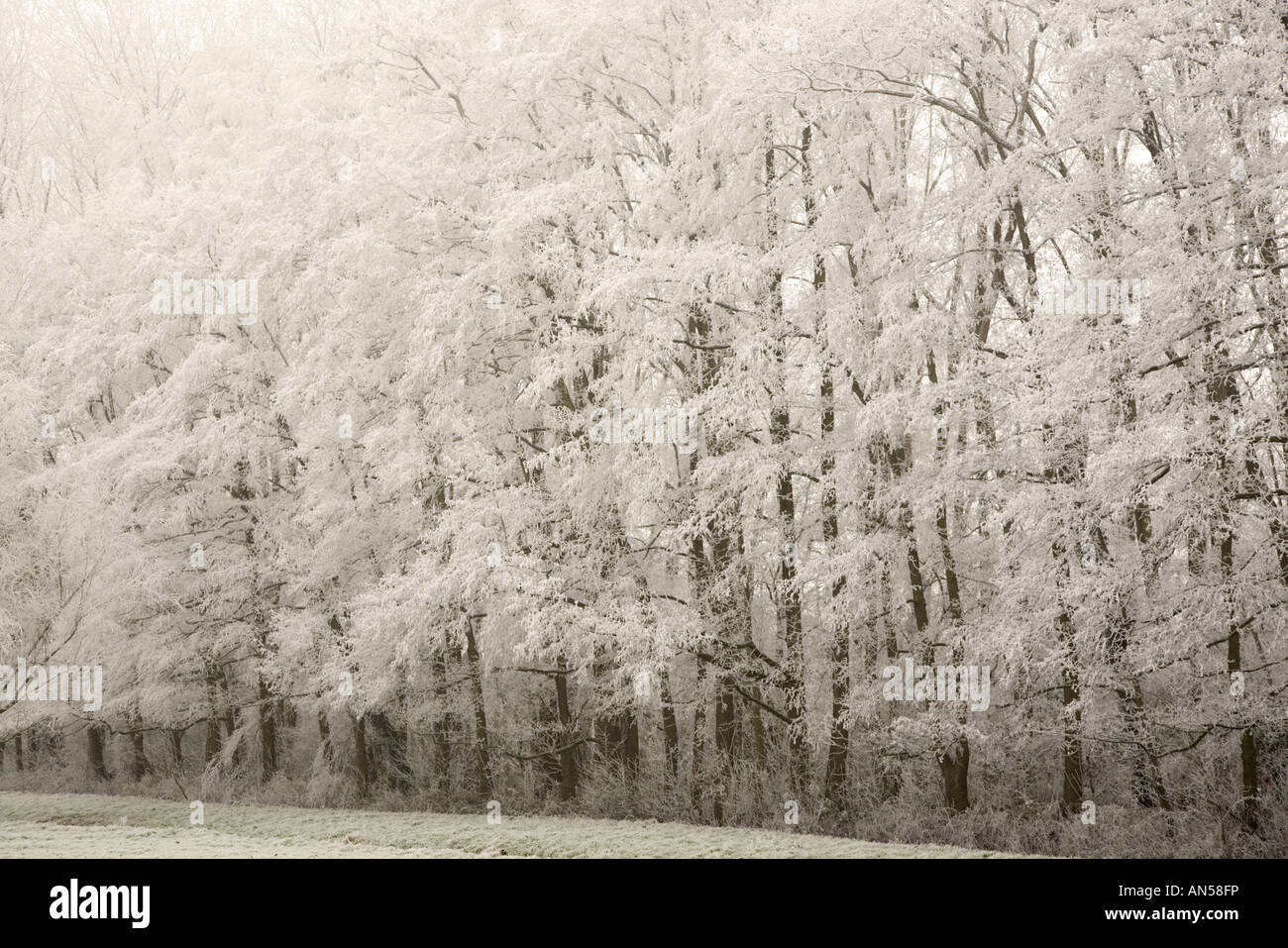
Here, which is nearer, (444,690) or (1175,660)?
(1175,660)

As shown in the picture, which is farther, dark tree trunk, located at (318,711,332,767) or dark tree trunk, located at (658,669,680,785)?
dark tree trunk, located at (318,711,332,767)

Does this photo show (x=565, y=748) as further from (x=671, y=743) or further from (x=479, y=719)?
(x=479, y=719)

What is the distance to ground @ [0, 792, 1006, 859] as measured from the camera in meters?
11.8

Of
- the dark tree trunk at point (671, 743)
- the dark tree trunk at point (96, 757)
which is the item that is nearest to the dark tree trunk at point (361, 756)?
the dark tree trunk at point (671, 743)

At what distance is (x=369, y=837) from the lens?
14859mm

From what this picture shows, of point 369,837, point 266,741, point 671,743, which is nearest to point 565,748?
point 671,743

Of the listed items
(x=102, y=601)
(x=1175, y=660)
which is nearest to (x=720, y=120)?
(x=1175, y=660)

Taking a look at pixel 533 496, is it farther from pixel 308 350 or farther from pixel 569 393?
→ pixel 308 350

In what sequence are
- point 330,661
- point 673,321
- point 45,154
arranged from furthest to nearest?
point 45,154 < point 330,661 < point 673,321

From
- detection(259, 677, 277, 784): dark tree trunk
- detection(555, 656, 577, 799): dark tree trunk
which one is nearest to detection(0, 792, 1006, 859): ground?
detection(555, 656, 577, 799): dark tree trunk

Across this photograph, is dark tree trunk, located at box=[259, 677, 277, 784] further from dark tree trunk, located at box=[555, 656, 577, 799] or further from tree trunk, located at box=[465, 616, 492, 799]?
dark tree trunk, located at box=[555, 656, 577, 799]

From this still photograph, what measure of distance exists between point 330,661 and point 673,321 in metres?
7.37

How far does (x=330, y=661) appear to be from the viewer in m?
18.5

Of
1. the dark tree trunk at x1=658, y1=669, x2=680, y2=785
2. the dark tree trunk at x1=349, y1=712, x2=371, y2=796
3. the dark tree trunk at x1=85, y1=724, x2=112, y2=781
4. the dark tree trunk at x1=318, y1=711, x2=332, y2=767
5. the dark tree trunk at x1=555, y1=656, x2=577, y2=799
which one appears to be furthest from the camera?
the dark tree trunk at x1=85, y1=724, x2=112, y2=781
